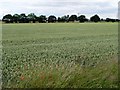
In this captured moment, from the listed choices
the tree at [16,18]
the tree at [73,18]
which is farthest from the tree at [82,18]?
the tree at [16,18]

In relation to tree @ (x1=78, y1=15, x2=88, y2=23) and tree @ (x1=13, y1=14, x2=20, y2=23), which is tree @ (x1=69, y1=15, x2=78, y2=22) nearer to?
tree @ (x1=78, y1=15, x2=88, y2=23)

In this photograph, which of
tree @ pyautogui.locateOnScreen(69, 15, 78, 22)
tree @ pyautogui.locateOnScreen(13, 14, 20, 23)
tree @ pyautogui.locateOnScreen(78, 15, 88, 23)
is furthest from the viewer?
tree @ pyautogui.locateOnScreen(78, 15, 88, 23)

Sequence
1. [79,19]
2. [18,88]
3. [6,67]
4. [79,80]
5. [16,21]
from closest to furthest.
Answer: [18,88], [79,80], [6,67], [16,21], [79,19]

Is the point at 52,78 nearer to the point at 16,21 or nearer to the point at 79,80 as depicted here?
the point at 79,80

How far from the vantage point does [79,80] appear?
24.6 ft

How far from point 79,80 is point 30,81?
1.17 m

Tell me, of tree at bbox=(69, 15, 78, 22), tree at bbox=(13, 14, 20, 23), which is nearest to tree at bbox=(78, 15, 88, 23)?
tree at bbox=(69, 15, 78, 22)

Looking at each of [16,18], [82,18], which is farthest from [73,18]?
[16,18]

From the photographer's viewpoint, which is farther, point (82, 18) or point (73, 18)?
point (82, 18)

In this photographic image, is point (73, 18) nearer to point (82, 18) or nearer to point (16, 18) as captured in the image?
point (82, 18)

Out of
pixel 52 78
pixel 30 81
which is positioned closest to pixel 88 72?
pixel 52 78

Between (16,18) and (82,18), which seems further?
(82,18)

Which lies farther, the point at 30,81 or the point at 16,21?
the point at 16,21

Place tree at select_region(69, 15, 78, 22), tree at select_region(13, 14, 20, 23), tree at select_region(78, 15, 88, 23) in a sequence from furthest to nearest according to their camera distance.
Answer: tree at select_region(78, 15, 88, 23), tree at select_region(69, 15, 78, 22), tree at select_region(13, 14, 20, 23)
